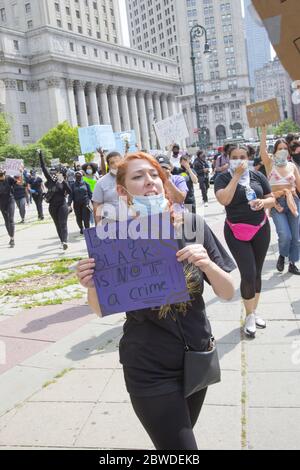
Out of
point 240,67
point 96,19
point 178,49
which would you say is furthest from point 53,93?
point 240,67

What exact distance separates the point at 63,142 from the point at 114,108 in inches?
1083

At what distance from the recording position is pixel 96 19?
327 feet

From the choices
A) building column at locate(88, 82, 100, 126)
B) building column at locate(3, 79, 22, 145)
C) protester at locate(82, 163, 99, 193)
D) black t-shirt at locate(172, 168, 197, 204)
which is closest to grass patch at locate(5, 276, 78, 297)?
black t-shirt at locate(172, 168, 197, 204)

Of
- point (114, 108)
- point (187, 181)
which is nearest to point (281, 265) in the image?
point (187, 181)

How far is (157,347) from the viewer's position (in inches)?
87.2

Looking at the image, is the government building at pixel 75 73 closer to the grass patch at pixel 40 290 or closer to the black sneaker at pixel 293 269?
the grass patch at pixel 40 290

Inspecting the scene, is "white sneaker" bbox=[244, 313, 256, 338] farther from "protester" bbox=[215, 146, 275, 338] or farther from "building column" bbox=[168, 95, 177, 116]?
"building column" bbox=[168, 95, 177, 116]

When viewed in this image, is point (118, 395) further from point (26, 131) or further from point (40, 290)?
point (26, 131)

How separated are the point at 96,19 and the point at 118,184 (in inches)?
4195

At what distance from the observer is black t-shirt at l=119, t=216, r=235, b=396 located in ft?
7.23

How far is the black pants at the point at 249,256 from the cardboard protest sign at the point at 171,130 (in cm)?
727

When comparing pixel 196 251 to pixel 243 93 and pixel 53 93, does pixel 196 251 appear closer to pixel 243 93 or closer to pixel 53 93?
pixel 53 93

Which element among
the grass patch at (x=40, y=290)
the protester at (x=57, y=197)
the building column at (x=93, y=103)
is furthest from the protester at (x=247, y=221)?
the building column at (x=93, y=103)

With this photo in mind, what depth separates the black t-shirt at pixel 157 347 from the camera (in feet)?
7.23
